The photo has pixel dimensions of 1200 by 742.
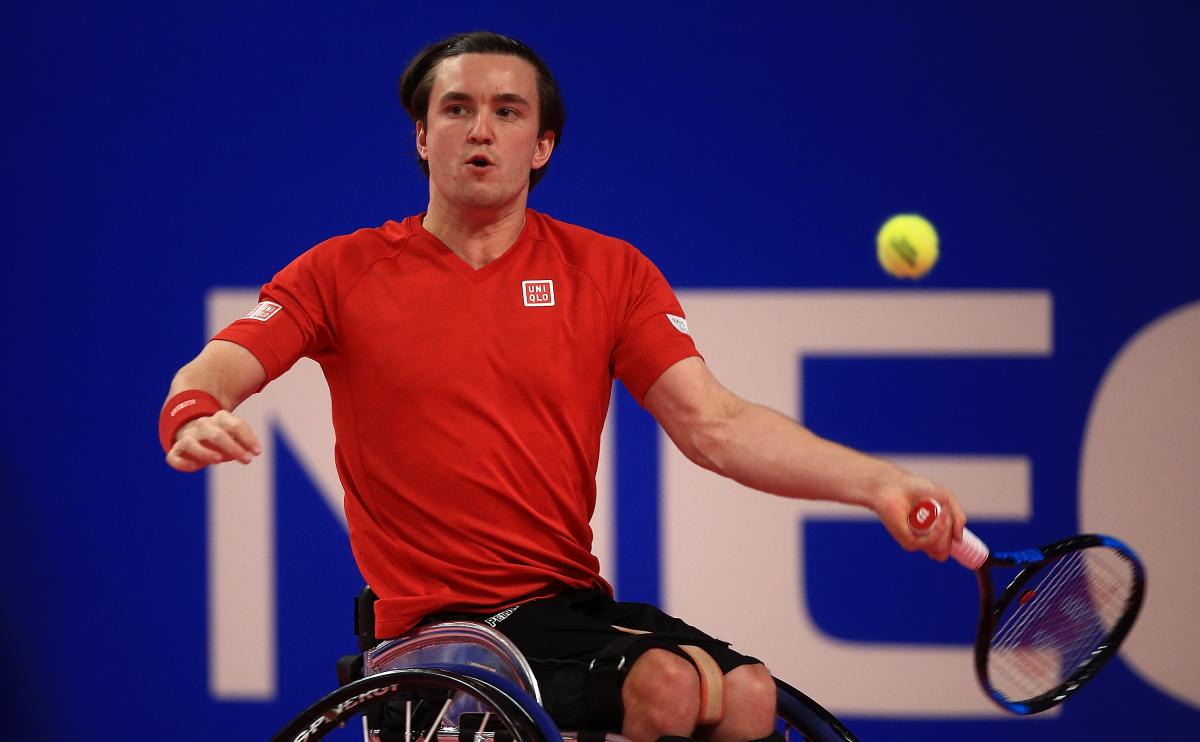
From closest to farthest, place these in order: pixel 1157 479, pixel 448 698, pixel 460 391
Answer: pixel 448 698
pixel 460 391
pixel 1157 479

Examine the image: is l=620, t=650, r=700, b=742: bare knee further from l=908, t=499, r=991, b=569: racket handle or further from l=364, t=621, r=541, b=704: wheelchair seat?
l=908, t=499, r=991, b=569: racket handle

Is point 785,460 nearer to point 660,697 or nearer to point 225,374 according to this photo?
point 660,697

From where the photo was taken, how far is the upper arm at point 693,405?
2264mm

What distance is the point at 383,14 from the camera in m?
3.62

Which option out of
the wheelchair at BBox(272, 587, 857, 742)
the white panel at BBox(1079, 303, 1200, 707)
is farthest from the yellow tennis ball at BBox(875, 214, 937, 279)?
the wheelchair at BBox(272, 587, 857, 742)

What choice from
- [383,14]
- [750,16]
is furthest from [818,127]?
[383,14]

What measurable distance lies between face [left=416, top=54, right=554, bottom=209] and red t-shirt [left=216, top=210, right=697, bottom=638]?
0.10 meters

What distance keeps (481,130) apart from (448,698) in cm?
92

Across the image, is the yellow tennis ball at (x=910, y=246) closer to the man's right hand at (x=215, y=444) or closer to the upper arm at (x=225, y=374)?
the upper arm at (x=225, y=374)

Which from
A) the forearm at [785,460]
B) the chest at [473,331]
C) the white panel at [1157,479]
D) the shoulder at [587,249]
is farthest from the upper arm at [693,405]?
the white panel at [1157,479]

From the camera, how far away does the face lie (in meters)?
2.33

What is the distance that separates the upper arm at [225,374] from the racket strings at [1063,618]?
A: 123cm

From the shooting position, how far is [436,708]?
2.05m

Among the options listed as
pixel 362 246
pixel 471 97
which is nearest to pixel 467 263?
pixel 362 246
